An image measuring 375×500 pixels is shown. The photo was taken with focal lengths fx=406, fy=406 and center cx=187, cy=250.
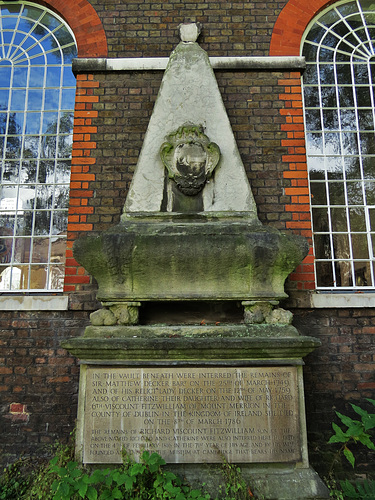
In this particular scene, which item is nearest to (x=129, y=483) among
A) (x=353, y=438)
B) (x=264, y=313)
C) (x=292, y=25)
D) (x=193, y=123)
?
(x=264, y=313)

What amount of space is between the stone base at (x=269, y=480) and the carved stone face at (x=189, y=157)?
230 cm

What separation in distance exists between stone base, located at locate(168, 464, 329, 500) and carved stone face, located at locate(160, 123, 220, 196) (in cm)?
230

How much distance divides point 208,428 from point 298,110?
356 cm

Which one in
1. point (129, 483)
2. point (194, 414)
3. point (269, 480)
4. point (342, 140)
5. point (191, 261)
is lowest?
point (269, 480)

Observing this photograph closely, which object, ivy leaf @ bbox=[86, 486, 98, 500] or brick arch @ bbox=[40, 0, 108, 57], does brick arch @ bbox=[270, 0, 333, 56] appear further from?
A: ivy leaf @ bbox=[86, 486, 98, 500]

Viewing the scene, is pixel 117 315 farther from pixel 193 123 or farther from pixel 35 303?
pixel 193 123

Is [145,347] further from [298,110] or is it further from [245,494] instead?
[298,110]

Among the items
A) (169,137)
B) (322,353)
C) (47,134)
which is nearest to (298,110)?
(169,137)

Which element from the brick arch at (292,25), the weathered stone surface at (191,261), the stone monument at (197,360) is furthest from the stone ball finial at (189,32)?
the weathered stone surface at (191,261)

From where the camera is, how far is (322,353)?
420cm

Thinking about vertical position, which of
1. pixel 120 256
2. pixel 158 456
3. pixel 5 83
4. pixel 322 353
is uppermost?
pixel 5 83

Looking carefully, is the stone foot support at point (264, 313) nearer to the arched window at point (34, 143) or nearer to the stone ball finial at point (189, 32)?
the arched window at point (34, 143)

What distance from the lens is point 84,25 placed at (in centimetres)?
495

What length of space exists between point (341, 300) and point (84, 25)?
4.41m
